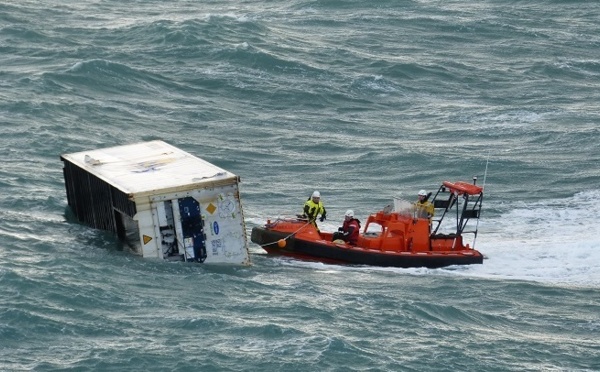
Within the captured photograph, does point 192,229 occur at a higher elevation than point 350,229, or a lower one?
higher

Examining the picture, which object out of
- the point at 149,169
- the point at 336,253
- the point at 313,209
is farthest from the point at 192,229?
the point at 336,253

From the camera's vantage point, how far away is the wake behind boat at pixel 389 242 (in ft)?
100

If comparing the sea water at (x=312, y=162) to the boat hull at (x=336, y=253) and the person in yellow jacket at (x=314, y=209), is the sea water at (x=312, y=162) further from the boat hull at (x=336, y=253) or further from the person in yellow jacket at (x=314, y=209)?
the person in yellow jacket at (x=314, y=209)

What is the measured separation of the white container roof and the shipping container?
0.02m

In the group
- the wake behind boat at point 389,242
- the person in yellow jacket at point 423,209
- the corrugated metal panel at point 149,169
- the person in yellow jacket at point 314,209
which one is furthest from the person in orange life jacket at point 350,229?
the corrugated metal panel at point 149,169

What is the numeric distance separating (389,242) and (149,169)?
557cm

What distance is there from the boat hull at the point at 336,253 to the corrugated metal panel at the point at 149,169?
2.05 m

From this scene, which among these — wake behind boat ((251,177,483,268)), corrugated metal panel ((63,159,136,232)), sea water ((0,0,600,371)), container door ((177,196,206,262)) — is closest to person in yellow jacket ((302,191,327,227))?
wake behind boat ((251,177,483,268))

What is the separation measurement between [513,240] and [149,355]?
13.2 meters

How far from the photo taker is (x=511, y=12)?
206ft

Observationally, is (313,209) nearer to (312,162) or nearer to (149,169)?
(149,169)

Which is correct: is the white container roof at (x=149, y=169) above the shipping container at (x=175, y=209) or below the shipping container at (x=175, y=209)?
above

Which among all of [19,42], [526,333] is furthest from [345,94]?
[526,333]

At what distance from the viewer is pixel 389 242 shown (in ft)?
102
